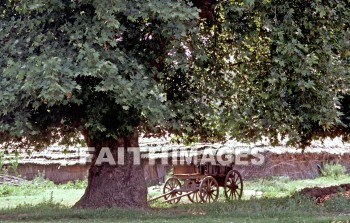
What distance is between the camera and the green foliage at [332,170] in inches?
1128

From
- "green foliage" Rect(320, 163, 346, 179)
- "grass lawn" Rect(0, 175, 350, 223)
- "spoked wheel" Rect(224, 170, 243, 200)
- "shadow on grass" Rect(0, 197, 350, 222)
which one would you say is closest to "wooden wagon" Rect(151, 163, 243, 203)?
"spoked wheel" Rect(224, 170, 243, 200)

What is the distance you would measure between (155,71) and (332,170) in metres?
19.3

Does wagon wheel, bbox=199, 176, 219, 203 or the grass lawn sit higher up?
wagon wheel, bbox=199, 176, 219, 203

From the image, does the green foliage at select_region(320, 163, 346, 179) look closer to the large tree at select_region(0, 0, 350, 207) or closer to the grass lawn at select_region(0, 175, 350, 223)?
the grass lawn at select_region(0, 175, 350, 223)

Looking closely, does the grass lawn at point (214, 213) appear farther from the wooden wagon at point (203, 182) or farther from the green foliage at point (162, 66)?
the wooden wagon at point (203, 182)

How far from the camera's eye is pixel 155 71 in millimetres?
11984

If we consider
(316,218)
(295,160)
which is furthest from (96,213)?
(295,160)

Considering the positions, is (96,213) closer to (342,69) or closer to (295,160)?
(342,69)

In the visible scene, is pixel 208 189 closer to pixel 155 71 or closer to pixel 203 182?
pixel 203 182

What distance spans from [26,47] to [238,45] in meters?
4.69

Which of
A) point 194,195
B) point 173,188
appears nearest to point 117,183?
point 194,195

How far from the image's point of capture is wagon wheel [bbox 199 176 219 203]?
18.0m

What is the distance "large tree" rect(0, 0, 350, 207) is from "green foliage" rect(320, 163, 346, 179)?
15184mm

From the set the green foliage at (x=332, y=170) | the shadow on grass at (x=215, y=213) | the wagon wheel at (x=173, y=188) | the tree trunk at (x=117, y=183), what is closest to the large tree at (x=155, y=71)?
the tree trunk at (x=117, y=183)
